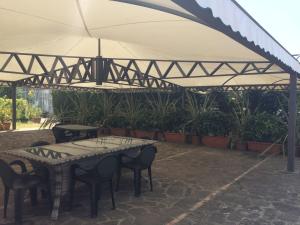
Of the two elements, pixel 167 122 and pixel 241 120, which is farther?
pixel 167 122

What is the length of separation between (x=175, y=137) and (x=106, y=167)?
679 cm

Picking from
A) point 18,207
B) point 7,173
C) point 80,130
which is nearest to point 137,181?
point 18,207

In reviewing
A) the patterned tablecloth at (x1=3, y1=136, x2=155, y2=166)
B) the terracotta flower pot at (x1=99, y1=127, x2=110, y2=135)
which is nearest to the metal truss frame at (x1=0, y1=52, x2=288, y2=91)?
the patterned tablecloth at (x1=3, y1=136, x2=155, y2=166)

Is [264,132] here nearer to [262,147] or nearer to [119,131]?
[262,147]

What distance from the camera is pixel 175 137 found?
1032cm

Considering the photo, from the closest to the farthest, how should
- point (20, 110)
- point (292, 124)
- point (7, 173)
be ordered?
1. point (7, 173)
2. point (292, 124)
3. point (20, 110)

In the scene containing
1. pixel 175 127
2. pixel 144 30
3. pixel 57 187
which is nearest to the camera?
pixel 57 187

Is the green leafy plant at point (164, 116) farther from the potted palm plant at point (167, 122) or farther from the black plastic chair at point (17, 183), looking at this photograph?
the black plastic chair at point (17, 183)

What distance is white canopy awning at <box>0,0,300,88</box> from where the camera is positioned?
2.57 m

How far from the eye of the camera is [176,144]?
31.9 feet

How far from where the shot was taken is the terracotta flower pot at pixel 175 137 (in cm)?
1017

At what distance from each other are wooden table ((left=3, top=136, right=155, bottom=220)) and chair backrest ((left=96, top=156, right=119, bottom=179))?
0.36 meters

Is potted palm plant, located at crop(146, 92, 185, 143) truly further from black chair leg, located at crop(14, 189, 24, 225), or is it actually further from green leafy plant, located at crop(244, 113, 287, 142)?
black chair leg, located at crop(14, 189, 24, 225)

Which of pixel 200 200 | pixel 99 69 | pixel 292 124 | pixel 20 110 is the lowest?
pixel 200 200
